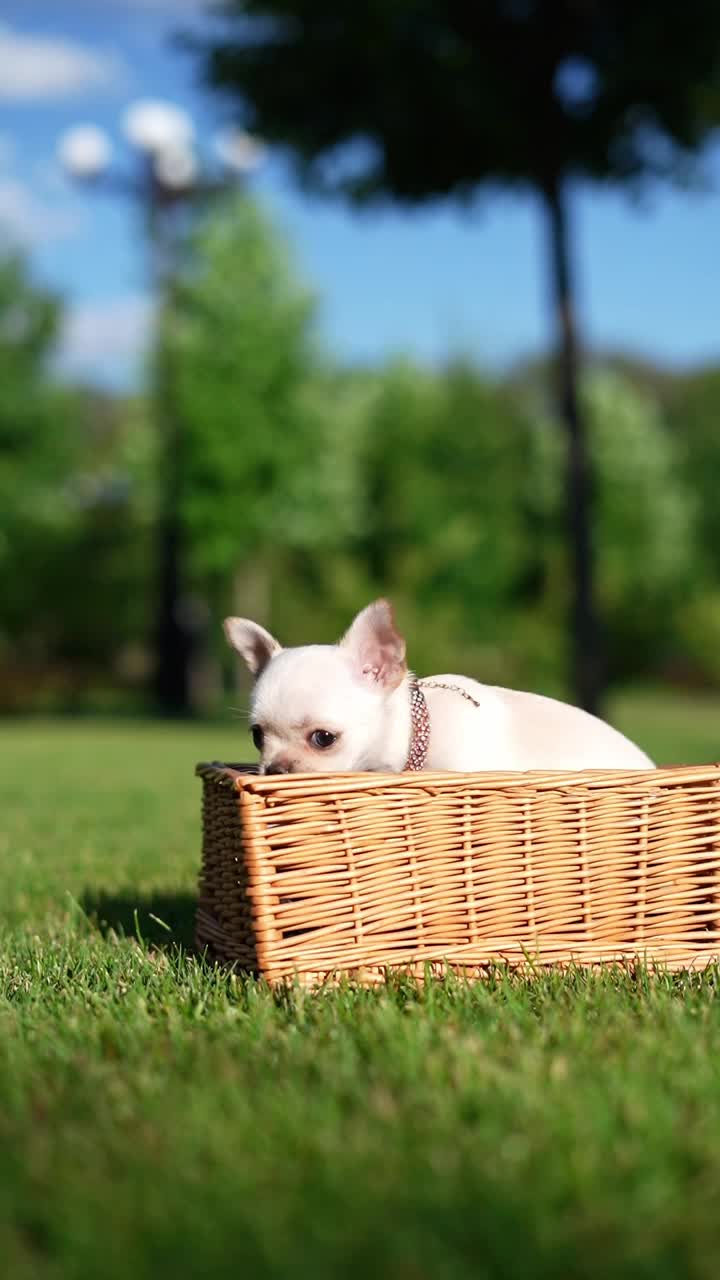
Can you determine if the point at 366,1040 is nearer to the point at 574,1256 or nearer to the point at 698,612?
the point at 574,1256

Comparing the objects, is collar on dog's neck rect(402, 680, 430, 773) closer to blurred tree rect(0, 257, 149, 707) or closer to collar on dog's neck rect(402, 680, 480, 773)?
collar on dog's neck rect(402, 680, 480, 773)

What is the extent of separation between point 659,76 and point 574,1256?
13700mm

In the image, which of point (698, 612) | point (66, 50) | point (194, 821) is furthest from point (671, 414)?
point (66, 50)

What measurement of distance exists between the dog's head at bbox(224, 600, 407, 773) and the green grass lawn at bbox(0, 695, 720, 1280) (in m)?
0.59

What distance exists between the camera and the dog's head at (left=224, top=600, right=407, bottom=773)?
3.54m

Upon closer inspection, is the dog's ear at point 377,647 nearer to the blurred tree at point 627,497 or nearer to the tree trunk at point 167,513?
the tree trunk at point 167,513

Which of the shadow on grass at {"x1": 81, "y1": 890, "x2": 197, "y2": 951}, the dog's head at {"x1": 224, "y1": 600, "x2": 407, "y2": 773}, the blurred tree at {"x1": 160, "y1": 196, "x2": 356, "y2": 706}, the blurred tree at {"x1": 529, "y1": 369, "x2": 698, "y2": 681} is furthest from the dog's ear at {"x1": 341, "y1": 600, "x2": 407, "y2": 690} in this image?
the blurred tree at {"x1": 529, "y1": 369, "x2": 698, "y2": 681}

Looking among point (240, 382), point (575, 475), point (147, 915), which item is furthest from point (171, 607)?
point (147, 915)

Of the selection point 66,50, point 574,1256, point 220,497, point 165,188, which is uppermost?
point 66,50

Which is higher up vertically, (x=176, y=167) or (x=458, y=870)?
(x=176, y=167)

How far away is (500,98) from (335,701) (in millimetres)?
11889

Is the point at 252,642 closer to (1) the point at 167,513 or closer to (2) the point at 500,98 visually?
(2) the point at 500,98

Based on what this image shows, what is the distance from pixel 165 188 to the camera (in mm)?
25609

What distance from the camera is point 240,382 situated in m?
27.4
